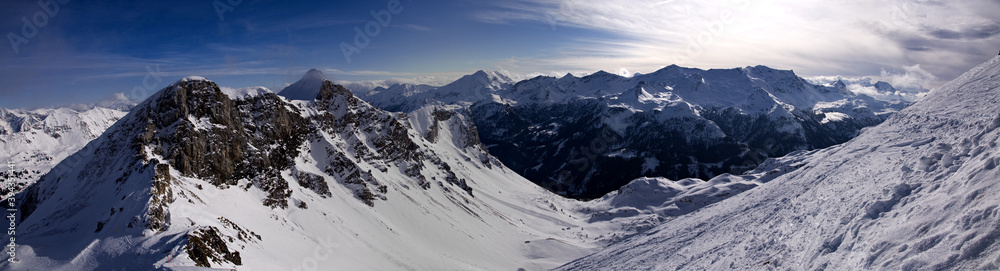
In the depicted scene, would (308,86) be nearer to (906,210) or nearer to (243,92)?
(243,92)

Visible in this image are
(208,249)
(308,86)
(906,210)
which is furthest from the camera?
(308,86)

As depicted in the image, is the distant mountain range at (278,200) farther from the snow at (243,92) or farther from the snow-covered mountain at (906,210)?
the snow-covered mountain at (906,210)

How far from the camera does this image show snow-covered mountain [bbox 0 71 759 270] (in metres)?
53.2

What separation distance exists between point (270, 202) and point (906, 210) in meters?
98.9

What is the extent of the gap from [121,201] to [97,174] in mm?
19853

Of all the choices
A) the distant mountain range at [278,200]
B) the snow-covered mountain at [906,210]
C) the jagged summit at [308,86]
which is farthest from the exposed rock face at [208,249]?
the jagged summit at [308,86]

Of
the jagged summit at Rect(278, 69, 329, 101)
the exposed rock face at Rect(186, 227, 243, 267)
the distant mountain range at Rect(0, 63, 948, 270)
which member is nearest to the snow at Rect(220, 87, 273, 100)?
the distant mountain range at Rect(0, 63, 948, 270)

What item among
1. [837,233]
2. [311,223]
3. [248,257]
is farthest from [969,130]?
[311,223]

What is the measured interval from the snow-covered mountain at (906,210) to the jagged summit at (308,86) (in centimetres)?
14912

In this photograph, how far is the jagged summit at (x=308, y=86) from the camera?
156750mm

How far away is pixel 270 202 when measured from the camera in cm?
8825

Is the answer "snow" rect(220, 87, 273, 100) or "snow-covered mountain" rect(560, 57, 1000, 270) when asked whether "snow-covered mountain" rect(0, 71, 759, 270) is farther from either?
"snow-covered mountain" rect(560, 57, 1000, 270)

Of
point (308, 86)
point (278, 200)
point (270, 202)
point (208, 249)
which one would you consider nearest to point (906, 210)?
point (208, 249)

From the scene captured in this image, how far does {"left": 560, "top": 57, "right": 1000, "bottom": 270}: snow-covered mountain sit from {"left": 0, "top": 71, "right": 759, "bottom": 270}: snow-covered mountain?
56358 millimetres
